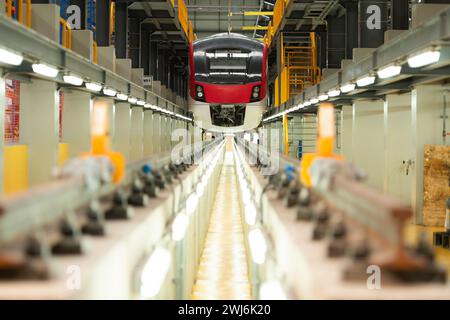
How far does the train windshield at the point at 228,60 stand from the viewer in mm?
13961

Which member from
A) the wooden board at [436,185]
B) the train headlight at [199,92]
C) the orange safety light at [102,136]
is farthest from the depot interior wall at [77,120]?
the orange safety light at [102,136]

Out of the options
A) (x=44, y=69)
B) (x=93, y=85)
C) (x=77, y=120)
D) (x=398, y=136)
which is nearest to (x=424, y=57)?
(x=44, y=69)

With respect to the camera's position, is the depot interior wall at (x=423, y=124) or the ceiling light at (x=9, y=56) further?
the depot interior wall at (x=423, y=124)

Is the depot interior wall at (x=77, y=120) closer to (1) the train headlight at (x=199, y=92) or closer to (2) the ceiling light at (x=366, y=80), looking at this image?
(1) the train headlight at (x=199, y=92)

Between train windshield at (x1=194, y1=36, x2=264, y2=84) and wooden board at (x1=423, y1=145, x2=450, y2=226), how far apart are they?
16.5 ft

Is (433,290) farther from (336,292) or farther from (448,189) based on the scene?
(448,189)

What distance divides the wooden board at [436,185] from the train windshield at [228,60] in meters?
5.02

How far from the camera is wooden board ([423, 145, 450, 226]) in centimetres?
1055

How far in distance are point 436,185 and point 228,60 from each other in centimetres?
589

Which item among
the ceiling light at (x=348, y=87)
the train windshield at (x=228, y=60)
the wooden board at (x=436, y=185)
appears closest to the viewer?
the ceiling light at (x=348, y=87)

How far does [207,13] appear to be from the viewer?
30.9 m

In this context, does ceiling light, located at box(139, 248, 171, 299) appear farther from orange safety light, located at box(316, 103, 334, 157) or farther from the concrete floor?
the concrete floor

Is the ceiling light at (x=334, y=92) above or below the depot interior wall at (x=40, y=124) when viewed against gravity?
above

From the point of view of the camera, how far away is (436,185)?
34.7ft
